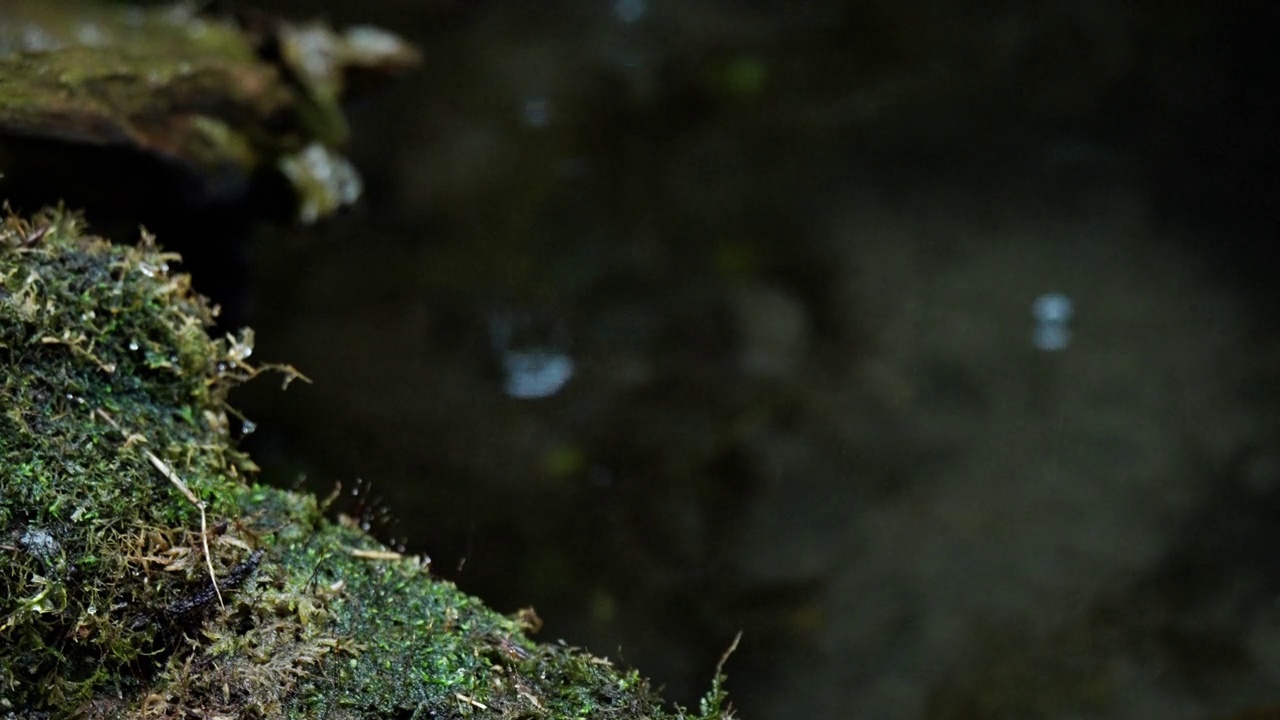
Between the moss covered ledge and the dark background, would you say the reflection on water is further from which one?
the moss covered ledge

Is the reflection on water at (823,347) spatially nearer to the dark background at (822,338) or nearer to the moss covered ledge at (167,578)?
the dark background at (822,338)

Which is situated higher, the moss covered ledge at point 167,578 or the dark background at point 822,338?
the dark background at point 822,338

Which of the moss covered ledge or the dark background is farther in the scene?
the dark background

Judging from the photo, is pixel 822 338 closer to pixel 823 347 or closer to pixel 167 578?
pixel 823 347

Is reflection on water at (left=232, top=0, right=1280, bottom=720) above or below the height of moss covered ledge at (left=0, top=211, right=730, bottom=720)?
above

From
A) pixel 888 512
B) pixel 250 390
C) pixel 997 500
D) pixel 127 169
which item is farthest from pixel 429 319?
pixel 997 500

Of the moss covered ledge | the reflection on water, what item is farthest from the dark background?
the moss covered ledge

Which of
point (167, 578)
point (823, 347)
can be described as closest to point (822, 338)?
point (823, 347)

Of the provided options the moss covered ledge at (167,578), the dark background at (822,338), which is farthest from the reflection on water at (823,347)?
the moss covered ledge at (167,578)
